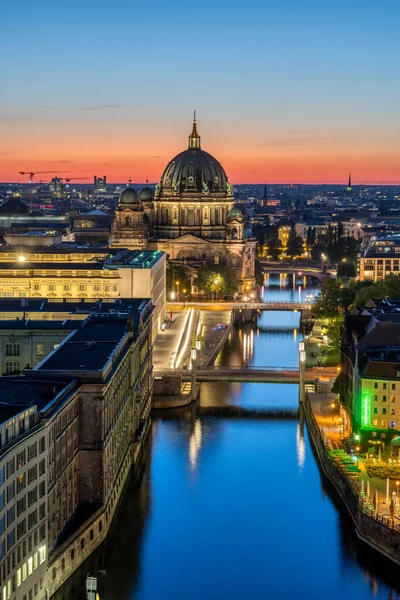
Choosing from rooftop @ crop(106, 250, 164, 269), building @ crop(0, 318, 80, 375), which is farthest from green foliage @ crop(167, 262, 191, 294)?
building @ crop(0, 318, 80, 375)

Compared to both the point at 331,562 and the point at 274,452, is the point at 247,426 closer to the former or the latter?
the point at 274,452

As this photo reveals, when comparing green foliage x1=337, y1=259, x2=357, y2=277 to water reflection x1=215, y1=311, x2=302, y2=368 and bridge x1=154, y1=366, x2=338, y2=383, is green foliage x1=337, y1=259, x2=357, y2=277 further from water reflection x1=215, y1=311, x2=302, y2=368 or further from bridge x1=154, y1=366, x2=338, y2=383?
bridge x1=154, y1=366, x2=338, y2=383

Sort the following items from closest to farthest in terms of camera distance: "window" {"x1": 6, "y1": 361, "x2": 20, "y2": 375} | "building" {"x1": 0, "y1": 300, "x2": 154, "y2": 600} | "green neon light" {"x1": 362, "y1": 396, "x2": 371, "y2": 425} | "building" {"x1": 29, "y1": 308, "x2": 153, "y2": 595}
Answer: "building" {"x1": 0, "y1": 300, "x2": 154, "y2": 600} < "building" {"x1": 29, "y1": 308, "x2": 153, "y2": 595} < "green neon light" {"x1": 362, "y1": 396, "x2": 371, "y2": 425} < "window" {"x1": 6, "y1": 361, "x2": 20, "y2": 375}

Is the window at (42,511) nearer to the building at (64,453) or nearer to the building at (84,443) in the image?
the building at (64,453)

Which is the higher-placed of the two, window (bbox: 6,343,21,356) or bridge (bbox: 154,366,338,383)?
window (bbox: 6,343,21,356)

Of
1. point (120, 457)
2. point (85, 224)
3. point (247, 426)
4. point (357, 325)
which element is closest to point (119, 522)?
point (120, 457)

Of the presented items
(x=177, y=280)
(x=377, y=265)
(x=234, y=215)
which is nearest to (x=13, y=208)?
(x=234, y=215)

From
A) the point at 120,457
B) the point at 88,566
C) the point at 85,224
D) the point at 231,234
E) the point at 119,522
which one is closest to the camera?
the point at 88,566
